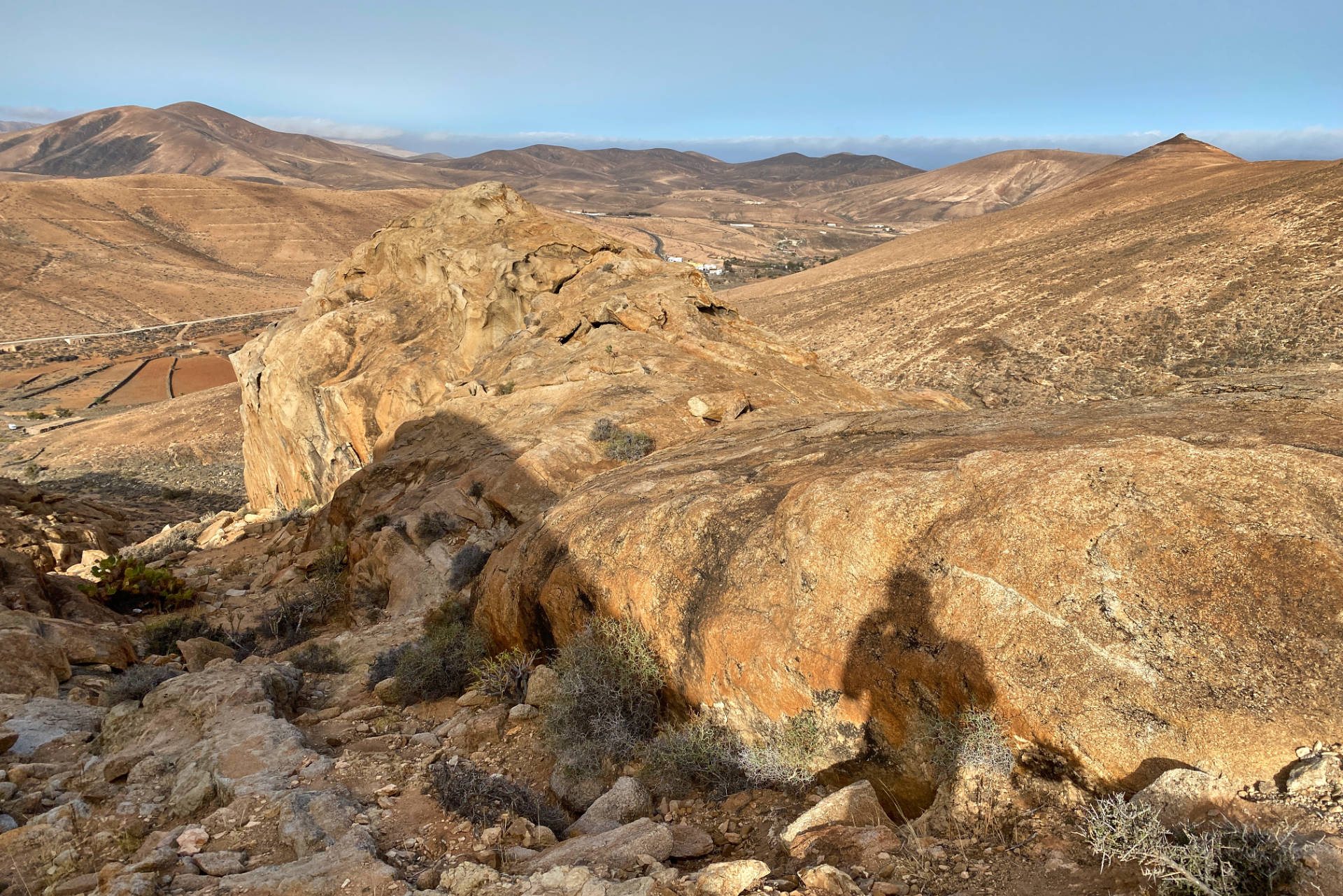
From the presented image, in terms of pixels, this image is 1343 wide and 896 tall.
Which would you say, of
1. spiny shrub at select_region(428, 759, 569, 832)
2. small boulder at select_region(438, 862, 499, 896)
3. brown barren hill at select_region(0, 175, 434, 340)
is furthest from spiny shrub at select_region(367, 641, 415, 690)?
brown barren hill at select_region(0, 175, 434, 340)

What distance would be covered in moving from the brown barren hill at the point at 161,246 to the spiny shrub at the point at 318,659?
2938 inches

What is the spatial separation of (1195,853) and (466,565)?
684 cm

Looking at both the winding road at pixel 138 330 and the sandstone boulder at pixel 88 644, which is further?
the winding road at pixel 138 330

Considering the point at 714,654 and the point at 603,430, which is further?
the point at 603,430

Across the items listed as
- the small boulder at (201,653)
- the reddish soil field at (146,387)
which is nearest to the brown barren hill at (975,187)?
the reddish soil field at (146,387)

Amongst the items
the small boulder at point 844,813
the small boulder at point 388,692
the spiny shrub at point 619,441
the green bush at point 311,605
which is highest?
the spiny shrub at point 619,441

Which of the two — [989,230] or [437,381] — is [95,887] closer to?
[437,381]

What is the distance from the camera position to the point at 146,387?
165 ft

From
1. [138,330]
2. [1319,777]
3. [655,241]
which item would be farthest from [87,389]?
[655,241]

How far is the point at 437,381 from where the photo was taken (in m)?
14.8

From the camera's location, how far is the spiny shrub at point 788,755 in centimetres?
425

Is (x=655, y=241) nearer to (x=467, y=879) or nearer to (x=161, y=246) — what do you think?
(x=161, y=246)

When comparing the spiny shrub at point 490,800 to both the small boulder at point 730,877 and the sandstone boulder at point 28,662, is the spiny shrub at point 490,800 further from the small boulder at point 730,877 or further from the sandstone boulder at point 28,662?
the sandstone boulder at point 28,662

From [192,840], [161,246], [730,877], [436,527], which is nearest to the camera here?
[730,877]
